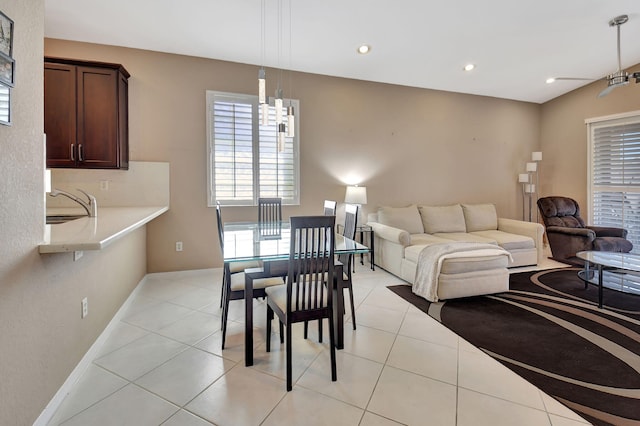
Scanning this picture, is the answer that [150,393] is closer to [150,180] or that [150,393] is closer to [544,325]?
[150,180]

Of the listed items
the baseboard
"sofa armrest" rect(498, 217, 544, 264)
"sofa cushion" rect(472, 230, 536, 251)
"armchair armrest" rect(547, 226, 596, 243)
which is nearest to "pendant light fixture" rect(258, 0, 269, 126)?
the baseboard

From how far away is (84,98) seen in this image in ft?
10.8

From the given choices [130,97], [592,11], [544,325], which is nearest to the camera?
[544,325]

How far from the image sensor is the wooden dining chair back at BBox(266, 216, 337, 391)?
1.92 m

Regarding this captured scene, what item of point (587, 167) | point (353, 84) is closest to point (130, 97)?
point (353, 84)

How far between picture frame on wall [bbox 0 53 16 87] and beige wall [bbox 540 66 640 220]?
23.6 feet

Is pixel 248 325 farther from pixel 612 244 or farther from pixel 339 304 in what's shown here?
pixel 612 244

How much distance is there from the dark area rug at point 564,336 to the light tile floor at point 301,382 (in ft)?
0.58

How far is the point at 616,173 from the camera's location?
5.04 m

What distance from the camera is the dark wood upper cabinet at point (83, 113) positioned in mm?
3180

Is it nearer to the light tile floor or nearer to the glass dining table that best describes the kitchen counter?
the glass dining table

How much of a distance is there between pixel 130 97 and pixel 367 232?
12.2ft

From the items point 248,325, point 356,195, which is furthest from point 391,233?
point 248,325

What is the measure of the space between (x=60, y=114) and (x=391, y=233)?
4.06 m
